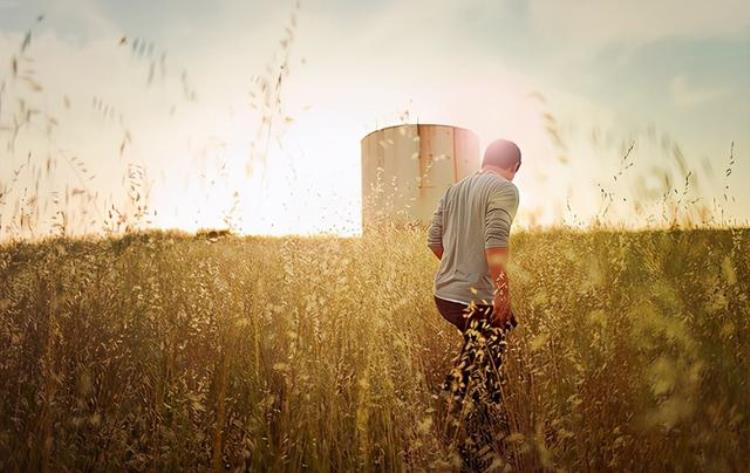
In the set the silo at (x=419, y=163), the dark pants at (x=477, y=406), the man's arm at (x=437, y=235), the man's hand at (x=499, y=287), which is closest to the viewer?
the dark pants at (x=477, y=406)

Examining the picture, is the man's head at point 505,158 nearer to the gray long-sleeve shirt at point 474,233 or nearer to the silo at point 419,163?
the gray long-sleeve shirt at point 474,233

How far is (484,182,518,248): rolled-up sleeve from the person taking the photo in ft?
8.83

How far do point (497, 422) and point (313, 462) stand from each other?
3.02 feet

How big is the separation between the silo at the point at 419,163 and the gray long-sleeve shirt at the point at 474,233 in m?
5.92

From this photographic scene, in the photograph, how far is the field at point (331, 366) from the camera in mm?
1811

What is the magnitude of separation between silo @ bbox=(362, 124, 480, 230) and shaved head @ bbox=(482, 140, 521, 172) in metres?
5.97

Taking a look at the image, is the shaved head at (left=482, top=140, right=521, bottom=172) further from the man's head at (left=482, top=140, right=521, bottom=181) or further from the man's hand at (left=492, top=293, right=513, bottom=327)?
the man's hand at (left=492, top=293, right=513, bottom=327)

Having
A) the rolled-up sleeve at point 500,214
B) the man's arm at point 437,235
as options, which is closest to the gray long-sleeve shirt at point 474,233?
the rolled-up sleeve at point 500,214

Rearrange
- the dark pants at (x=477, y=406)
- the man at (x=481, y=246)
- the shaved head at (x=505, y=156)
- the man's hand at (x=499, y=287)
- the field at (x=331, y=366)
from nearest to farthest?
the field at (x=331, y=366) → the dark pants at (x=477, y=406) → the man's hand at (x=499, y=287) → the man at (x=481, y=246) → the shaved head at (x=505, y=156)

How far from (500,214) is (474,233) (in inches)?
9.9

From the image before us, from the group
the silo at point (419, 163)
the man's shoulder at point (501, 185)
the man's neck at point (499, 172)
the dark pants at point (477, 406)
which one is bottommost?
the dark pants at point (477, 406)

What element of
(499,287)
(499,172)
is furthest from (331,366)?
(499,172)

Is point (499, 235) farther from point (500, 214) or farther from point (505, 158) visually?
point (505, 158)

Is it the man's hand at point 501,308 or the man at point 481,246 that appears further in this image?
the man at point 481,246
